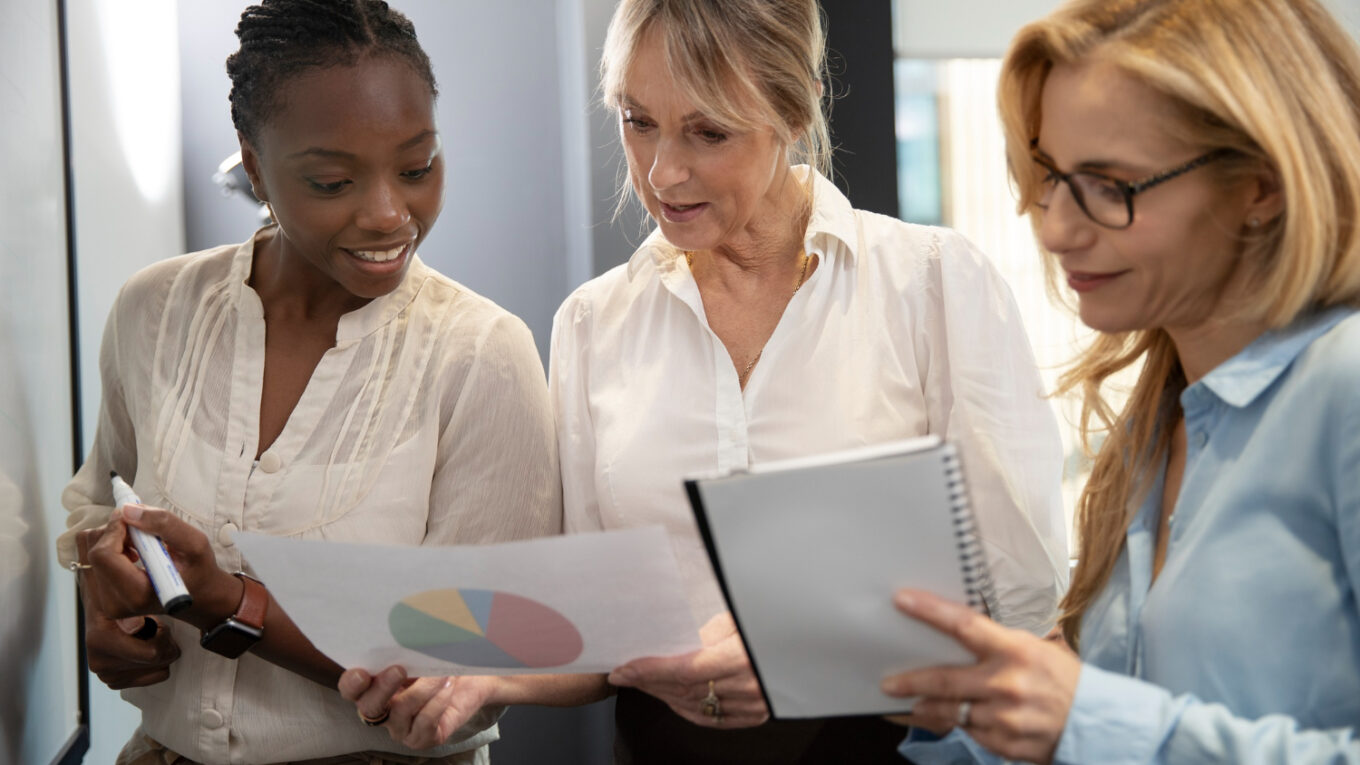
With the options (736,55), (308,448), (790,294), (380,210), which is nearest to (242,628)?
(308,448)

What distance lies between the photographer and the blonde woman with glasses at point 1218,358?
886mm

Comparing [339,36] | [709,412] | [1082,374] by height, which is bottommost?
[709,412]

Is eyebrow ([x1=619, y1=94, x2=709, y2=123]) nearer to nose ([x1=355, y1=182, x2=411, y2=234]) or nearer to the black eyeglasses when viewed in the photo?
nose ([x1=355, y1=182, x2=411, y2=234])

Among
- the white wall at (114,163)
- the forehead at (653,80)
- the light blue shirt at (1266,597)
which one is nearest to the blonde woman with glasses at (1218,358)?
the light blue shirt at (1266,597)

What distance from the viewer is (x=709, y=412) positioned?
5.24 ft

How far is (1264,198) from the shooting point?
97 centimetres

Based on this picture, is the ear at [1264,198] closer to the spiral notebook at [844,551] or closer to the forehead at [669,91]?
the spiral notebook at [844,551]

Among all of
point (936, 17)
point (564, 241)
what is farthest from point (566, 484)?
point (936, 17)

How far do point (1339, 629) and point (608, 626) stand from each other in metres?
0.61

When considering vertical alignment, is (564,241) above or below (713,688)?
above

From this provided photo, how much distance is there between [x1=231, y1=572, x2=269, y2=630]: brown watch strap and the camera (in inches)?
53.2

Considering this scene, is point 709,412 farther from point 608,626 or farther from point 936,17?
point 936,17

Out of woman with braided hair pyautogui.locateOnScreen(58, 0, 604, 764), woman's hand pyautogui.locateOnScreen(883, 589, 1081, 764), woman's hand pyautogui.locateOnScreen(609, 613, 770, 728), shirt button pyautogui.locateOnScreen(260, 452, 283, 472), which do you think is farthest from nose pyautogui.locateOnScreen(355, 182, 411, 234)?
woman's hand pyautogui.locateOnScreen(883, 589, 1081, 764)

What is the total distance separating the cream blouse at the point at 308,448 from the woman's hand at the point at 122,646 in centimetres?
3
